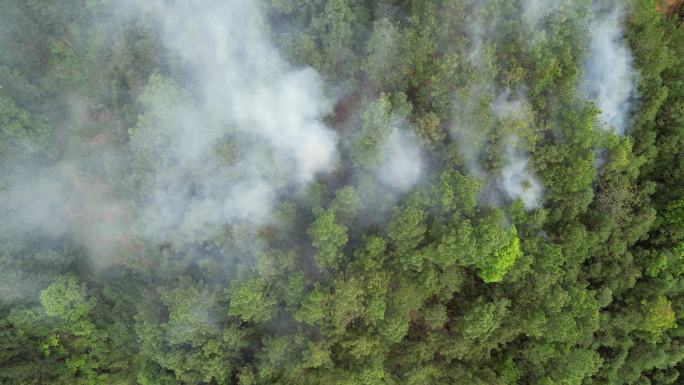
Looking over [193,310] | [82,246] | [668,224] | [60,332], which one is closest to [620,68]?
[668,224]

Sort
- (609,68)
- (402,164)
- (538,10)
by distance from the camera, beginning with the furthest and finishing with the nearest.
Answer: (609,68)
(402,164)
(538,10)

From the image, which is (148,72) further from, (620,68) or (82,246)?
(620,68)

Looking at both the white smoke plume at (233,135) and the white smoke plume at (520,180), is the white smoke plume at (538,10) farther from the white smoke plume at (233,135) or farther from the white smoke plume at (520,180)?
the white smoke plume at (233,135)

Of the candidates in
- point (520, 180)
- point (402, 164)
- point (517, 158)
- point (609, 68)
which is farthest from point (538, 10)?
point (402, 164)

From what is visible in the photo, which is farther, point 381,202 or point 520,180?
point 520,180

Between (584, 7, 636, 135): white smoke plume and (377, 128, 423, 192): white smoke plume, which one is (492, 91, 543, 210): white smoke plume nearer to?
(377, 128, 423, 192): white smoke plume

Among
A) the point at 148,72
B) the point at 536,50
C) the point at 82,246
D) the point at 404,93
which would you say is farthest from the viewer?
the point at 82,246

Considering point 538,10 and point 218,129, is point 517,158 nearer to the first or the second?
point 538,10
